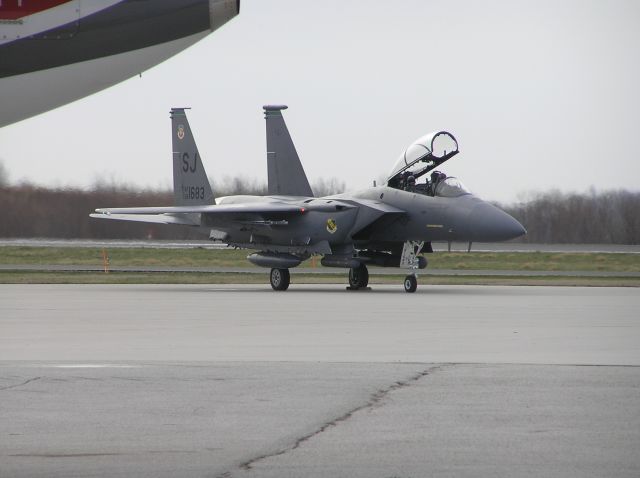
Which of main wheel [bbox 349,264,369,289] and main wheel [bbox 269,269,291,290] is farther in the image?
main wheel [bbox 269,269,291,290]

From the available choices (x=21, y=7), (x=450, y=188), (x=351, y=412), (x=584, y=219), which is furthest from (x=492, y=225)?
(x=584, y=219)

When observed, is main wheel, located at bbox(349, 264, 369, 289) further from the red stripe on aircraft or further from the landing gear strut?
the red stripe on aircraft

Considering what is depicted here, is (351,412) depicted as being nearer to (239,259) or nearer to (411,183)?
(411,183)

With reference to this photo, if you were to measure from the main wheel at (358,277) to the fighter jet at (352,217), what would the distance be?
0.08 feet

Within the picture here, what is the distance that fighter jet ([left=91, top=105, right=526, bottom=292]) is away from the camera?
25.7 meters

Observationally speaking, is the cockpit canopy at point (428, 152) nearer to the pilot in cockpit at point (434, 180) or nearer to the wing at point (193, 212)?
the pilot in cockpit at point (434, 180)

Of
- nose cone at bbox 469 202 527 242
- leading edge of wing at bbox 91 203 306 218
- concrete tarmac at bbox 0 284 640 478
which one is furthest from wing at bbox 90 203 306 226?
concrete tarmac at bbox 0 284 640 478

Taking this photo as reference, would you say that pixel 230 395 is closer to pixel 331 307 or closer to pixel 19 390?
pixel 19 390

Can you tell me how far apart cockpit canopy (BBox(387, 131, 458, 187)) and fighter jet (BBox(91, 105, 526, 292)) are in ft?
0.08

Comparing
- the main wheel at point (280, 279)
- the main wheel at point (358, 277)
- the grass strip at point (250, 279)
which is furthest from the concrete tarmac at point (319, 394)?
the grass strip at point (250, 279)

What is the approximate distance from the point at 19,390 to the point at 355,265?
56.0 feet

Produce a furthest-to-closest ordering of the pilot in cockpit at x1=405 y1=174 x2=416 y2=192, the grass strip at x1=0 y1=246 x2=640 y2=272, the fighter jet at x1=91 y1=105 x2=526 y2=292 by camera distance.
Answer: the grass strip at x1=0 y1=246 x2=640 y2=272 → the pilot in cockpit at x1=405 y1=174 x2=416 y2=192 → the fighter jet at x1=91 y1=105 x2=526 y2=292

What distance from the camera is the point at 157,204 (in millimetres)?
40125

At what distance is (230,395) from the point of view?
9.59 m
